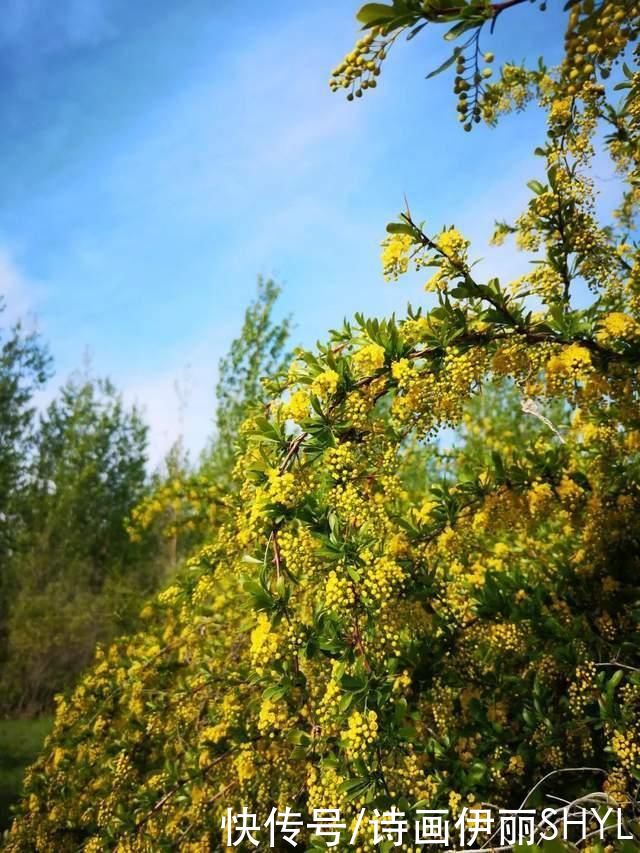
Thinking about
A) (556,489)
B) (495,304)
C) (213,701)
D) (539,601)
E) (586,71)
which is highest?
(586,71)

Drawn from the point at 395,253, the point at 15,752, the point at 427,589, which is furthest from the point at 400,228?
the point at 15,752

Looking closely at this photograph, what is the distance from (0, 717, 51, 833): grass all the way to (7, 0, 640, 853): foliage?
4068 mm

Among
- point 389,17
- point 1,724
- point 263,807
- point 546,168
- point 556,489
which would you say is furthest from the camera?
point 1,724

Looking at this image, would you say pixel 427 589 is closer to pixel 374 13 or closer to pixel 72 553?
pixel 374 13

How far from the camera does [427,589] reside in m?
2.46

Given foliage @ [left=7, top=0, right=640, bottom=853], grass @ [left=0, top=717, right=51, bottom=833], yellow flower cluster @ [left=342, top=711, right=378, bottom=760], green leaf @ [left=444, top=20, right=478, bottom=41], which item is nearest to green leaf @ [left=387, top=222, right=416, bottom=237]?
foliage @ [left=7, top=0, right=640, bottom=853]

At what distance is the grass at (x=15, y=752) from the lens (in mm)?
7112

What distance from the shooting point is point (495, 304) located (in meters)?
2.00

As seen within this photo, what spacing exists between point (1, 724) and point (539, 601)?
43.6 ft

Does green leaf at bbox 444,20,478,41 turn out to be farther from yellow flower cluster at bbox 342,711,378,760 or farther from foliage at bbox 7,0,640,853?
yellow flower cluster at bbox 342,711,378,760

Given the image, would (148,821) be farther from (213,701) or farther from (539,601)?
(539,601)

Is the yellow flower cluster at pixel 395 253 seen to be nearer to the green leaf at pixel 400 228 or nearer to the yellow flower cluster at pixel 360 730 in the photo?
the green leaf at pixel 400 228

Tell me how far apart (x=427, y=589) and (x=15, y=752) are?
33.3ft

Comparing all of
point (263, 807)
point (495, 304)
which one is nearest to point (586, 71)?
point (495, 304)
